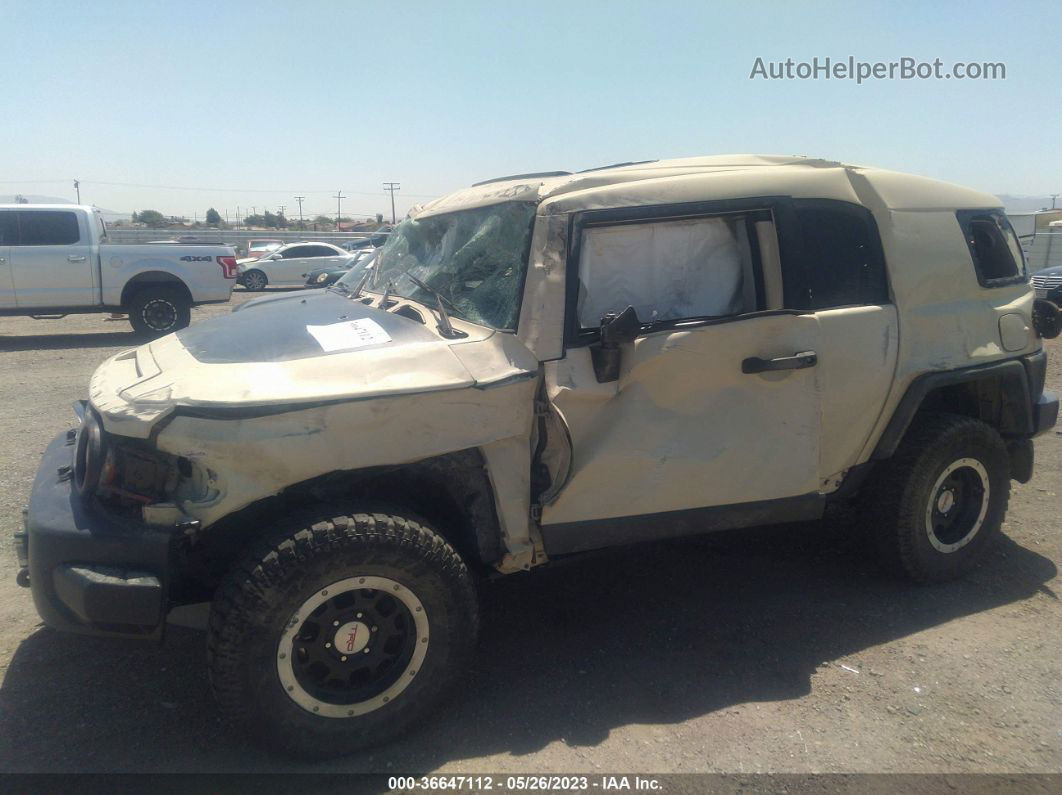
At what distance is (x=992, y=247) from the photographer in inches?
171

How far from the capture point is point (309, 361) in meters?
2.99

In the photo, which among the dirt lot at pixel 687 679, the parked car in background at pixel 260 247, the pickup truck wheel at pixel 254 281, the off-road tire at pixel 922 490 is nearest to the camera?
the dirt lot at pixel 687 679

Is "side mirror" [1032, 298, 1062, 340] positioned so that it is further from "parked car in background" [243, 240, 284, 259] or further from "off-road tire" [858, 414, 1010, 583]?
"parked car in background" [243, 240, 284, 259]

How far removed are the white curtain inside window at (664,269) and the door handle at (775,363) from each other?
26cm

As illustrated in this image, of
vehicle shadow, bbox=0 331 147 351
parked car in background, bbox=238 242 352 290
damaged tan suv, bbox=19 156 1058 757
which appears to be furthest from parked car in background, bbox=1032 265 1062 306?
parked car in background, bbox=238 242 352 290

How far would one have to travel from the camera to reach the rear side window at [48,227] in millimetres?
12570

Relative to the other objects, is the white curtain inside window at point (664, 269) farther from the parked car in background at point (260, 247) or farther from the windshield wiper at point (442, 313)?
the parked car in background at point (260, 247)

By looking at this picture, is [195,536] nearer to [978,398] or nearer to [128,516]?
[128,516]

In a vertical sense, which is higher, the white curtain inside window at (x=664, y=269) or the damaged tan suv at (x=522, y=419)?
the white curtain inside window at (x=664, y=269)

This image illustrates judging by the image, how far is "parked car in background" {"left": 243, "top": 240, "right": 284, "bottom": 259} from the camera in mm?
30305

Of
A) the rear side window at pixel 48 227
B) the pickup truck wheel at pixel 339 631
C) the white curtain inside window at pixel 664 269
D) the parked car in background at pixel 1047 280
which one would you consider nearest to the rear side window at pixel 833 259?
the white curtain inside window at pixel 664 269

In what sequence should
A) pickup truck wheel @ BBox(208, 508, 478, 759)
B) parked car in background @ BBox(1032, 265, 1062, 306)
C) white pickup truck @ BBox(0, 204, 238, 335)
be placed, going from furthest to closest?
parked car in background @ BBox(1032, 265, 1062, 306)
white pickup truck @ BBox(0, 204, 238, 335)
pickup truck wheel @ BBox(208, 508, 478, 759)

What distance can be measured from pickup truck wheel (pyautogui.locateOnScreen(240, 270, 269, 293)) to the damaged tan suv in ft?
75.6

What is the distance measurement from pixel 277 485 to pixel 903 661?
8.98 feet
